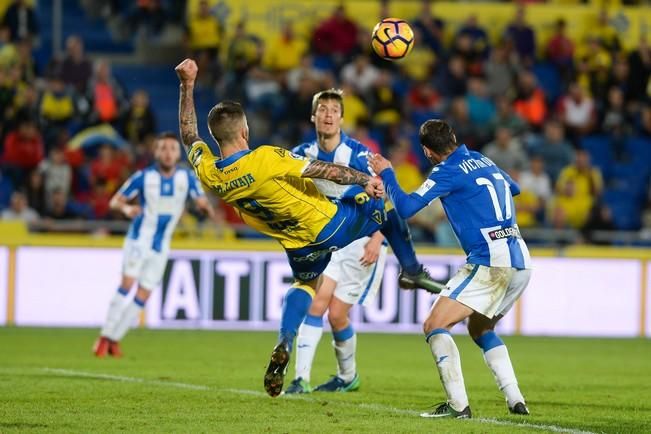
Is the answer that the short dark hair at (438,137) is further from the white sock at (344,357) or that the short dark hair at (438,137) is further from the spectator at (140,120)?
the spectator at (140,120)

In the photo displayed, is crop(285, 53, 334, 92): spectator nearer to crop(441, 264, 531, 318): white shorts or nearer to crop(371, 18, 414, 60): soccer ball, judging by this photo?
crop(371, 18, 414, 60): soccer ball

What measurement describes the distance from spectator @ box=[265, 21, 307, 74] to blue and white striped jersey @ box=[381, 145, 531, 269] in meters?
14.6

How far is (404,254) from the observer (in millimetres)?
10164

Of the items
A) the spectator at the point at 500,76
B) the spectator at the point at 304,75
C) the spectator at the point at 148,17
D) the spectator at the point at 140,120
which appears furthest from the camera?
the spectator at the point at 500,76

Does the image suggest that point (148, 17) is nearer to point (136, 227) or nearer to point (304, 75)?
point (304, 75)

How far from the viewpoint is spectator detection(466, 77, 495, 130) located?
22781mm

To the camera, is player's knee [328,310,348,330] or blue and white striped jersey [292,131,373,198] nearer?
blue and white striped jersey [292,131,373,198]

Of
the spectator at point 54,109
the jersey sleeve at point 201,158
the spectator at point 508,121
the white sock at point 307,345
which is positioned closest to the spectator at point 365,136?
the spectator at point 508,121

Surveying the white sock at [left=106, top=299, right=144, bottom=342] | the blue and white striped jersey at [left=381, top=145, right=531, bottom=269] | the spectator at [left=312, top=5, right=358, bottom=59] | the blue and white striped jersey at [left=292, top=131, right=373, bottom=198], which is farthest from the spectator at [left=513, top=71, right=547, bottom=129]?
the blue and white striped jersey at [left=381, top=145, right=531, bottom=269]

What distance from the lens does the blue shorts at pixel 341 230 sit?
9203 mm

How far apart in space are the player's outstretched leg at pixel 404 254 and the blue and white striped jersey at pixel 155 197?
14.9 feet

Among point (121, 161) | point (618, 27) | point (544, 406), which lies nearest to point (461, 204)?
point (544, 406)

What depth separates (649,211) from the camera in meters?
21.8

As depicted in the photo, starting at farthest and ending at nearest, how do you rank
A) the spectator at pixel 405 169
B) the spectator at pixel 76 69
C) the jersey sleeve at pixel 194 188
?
the spectator at pixel 76 69 → the spectator at pixel 405 169 → the jersey sleeve at pixel 194 188
